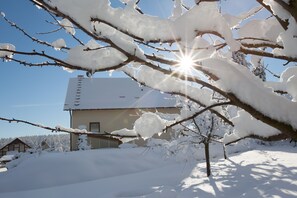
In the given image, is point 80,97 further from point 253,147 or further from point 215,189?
point 215,189

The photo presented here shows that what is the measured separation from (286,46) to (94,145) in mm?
22232

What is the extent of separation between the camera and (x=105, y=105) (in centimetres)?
2423

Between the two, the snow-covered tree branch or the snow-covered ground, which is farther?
the snow-covered ground

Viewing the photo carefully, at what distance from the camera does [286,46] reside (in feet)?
5.08

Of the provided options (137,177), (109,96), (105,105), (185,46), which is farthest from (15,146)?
(185,46)

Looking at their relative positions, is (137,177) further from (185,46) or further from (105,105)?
(105,105)

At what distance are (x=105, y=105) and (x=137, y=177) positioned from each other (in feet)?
41.5

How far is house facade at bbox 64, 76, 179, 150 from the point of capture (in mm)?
23344

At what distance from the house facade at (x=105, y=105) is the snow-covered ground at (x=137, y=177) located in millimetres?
6517

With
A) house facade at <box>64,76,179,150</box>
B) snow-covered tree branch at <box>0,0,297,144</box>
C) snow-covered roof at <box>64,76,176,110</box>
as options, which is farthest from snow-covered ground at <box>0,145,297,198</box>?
snow-covered roof at <box>64,76,176,110</box>

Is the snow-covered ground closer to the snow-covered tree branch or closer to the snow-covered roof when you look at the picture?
the snow-covered tree branch

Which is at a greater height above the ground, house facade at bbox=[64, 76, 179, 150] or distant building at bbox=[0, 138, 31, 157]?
house facade at bbox=[64, 76, 179, 150]

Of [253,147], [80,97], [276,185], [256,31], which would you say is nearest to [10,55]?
[256,31]

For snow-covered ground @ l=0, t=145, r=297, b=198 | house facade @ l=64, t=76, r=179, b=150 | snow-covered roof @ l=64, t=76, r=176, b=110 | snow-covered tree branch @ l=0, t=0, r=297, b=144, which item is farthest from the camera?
snow-covered roof @ l=64, t=76, r=176, b=110
